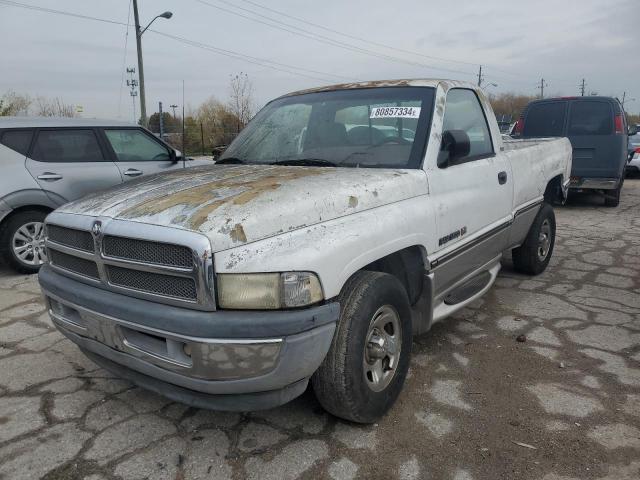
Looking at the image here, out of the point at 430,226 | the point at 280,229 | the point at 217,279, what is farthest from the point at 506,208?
the point at 217,279

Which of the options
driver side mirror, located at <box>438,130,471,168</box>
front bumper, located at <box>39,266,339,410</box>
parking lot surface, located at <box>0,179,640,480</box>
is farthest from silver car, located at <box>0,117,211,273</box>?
driver side mirror, located at <box>438,130,471,168</box>

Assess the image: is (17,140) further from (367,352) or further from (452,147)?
(367,352)

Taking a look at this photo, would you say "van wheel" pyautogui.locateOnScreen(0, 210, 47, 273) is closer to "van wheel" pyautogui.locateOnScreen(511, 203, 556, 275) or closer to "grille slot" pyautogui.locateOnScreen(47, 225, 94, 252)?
"grille slot" pyautogui.locateOnScreen(47, 225, 94, 252)

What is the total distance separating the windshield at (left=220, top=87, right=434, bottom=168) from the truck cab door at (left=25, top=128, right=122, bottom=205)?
2903 millimetres

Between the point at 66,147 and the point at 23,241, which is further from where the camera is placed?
the point at 66,147

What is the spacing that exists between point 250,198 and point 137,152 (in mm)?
4755

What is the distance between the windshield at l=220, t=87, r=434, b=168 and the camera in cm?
327

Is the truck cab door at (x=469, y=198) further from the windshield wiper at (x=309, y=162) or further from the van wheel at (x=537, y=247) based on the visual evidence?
the van wheel at (x=537, y=247)

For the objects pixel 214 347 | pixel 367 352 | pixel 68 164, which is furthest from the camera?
pixel 68 164

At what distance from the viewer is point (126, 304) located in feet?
7.80

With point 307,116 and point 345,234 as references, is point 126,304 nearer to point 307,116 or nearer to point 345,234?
point 345,234

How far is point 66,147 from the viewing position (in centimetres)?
612

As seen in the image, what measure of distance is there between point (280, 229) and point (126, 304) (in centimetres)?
80

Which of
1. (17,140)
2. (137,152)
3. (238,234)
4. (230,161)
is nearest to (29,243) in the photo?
(17,140)
